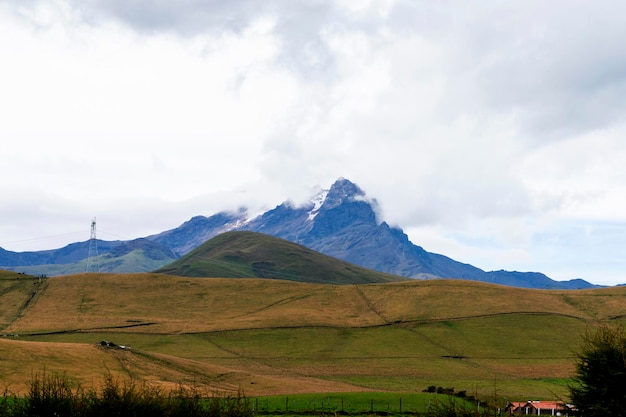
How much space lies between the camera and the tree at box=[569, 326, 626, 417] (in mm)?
39438

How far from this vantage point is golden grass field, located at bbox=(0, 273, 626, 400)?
9625 centimetres

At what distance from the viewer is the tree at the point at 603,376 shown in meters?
39.4

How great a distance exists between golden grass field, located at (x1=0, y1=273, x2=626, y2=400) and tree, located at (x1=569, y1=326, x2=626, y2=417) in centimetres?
4371

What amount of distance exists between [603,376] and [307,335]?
112m

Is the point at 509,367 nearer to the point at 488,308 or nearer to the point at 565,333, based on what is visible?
the point at 565,333

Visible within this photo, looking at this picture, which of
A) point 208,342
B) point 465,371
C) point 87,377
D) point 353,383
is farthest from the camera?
point 208,342

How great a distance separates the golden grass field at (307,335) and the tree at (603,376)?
143 ft

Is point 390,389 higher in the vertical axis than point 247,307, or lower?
lower

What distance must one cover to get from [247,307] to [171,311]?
2072cm

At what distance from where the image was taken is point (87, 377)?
83.1 m

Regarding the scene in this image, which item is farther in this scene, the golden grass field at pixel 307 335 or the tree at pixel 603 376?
the golden grass field at pixel 307 335

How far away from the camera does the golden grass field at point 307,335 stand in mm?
96250

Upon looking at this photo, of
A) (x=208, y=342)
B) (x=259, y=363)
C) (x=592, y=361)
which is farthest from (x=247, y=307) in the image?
(x=592, y=361)

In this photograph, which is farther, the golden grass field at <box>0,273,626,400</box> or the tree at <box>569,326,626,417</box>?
the golden grass field at <box>0,273,626,400</box>
